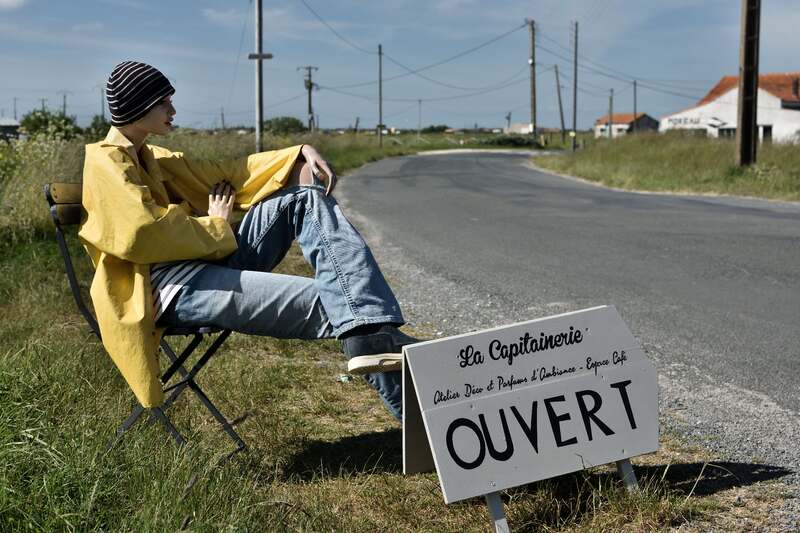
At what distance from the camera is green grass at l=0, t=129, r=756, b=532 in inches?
98.7

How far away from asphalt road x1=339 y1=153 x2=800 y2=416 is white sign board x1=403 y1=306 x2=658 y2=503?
0.93m

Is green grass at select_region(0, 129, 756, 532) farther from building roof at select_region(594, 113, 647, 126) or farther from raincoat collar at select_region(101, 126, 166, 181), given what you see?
building roof at select_region(594, 113, 647, 126)

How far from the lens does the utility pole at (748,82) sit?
19891mm

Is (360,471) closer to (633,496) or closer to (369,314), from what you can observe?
(369,314)

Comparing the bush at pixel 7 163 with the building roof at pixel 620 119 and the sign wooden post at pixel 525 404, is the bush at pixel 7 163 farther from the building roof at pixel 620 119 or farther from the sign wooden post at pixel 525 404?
the building roof at pixel 620 119

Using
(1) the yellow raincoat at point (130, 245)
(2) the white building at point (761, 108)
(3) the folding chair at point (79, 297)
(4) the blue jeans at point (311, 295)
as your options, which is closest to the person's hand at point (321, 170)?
(4) the blue jeans at point (311, 295)

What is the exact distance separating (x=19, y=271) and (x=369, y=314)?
14.6ft

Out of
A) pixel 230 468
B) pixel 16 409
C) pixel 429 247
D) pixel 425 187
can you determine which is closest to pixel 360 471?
pixel 230 468

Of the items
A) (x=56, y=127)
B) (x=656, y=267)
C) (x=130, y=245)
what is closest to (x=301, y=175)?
(x=130, y=245)

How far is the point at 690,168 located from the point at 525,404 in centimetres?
Answer: 1995

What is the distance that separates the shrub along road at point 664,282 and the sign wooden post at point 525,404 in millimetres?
735

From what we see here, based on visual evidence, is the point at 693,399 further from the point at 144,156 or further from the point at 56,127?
the point at 56,127

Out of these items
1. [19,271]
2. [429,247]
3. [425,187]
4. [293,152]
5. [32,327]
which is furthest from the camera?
[425,187]

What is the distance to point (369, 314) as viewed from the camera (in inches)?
116
